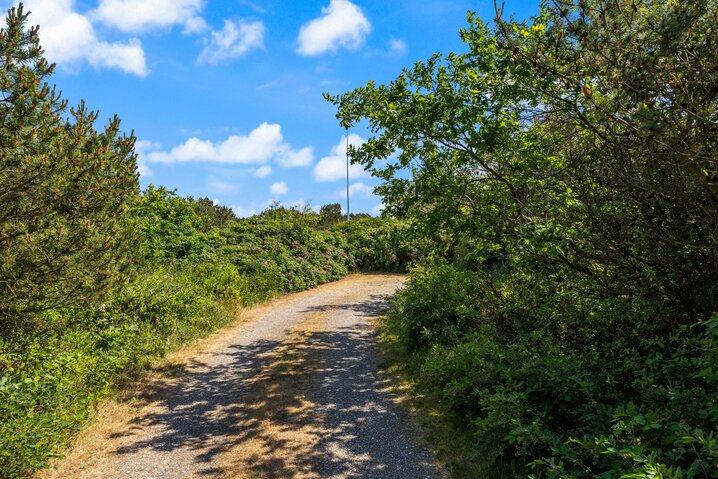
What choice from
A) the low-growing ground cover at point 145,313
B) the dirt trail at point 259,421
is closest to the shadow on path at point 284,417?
the dirt trail at point 259,421

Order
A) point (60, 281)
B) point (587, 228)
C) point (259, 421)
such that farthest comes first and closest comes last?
point (259, 421) < point (60, 281) < point (587, 228)

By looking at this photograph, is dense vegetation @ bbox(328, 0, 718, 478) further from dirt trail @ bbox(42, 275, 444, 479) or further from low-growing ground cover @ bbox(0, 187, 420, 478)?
low-growing ground cover @ bbox(0, 187, 420, 478)

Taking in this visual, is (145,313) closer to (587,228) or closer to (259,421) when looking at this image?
(259,421)

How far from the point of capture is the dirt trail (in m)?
5.48

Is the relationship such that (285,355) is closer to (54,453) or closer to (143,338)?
(143,338)

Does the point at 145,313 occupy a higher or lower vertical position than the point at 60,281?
lower

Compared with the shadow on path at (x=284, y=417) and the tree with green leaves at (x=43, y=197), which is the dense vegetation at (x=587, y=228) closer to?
the shadow on path at (x=284, y=417)

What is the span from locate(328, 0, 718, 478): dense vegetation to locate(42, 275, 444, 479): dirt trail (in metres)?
1.17

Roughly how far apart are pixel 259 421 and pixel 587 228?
18.4ft

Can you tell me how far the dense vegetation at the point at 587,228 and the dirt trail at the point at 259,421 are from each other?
1.17 m

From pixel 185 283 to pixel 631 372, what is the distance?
1099cm

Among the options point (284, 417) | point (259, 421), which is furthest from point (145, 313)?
point (284, 417)

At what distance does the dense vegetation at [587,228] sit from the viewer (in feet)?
12.2

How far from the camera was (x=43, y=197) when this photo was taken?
217 inches
